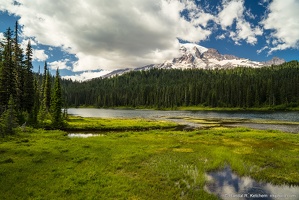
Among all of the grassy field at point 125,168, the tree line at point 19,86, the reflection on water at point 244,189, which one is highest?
the tree line at point 19,86

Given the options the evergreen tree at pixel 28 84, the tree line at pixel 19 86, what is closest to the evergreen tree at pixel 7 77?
the tree line at pixel 19 86

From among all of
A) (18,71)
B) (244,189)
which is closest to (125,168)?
(244,189)

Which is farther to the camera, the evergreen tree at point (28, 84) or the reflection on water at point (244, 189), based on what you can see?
the evergreen tree at point (28, 84)

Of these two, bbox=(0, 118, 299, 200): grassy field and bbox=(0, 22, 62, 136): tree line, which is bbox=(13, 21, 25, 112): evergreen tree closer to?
bbox=(0, 22, 62, 136): tree line

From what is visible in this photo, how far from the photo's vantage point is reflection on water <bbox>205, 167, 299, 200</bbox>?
16578mm

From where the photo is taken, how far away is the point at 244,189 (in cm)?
1792

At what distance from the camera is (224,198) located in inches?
635

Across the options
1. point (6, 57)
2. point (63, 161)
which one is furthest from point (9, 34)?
point (63, 161)

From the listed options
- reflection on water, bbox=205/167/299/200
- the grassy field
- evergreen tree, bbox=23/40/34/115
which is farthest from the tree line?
reflection on water, bbox=205/167/299/200

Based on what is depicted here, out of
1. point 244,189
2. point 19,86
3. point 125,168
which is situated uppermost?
point 19,86

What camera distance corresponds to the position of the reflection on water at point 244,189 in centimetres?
1658

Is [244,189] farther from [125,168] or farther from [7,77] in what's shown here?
[7,77]

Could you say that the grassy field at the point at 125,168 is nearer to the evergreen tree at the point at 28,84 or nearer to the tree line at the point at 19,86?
the tree line at the point at 19,86

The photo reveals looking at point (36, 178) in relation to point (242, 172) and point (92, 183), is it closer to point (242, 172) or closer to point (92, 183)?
point (92, 183)
